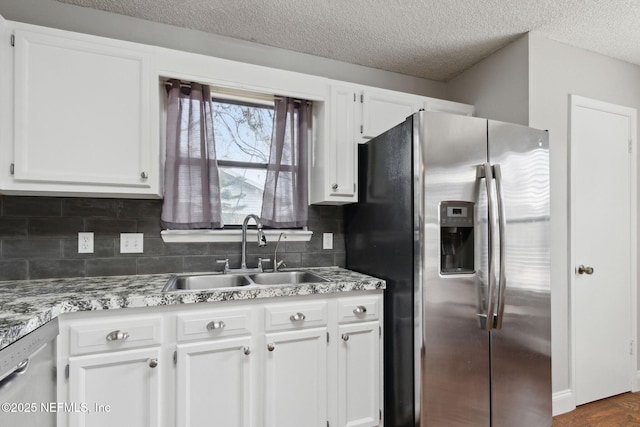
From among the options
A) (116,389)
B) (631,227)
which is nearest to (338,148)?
(116,389)

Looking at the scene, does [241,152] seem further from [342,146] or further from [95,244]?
[95,244]

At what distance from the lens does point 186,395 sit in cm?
150

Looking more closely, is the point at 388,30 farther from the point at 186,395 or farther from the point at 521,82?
the point at 186,395

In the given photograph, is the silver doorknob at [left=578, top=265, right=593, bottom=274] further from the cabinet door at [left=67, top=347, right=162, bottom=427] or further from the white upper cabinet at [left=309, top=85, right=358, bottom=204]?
the cabinet door at [left=67, top=347, right=162, bottom=427]

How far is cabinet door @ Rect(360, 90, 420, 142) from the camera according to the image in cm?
223

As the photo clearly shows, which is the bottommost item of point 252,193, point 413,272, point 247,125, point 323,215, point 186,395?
point 186,395

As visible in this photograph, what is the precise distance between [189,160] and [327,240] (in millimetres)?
1125

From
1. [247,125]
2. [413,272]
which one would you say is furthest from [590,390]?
[247,125]

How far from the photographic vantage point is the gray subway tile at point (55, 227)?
71.6 inches

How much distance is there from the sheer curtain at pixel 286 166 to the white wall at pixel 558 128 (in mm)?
1588

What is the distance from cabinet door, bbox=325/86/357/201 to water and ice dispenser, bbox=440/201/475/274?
69cm

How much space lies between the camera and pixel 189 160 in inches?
80.9

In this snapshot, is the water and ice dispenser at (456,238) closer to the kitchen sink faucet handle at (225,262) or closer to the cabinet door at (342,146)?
the cabinet door at (342,146)

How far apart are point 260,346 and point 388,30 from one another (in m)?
2.16
